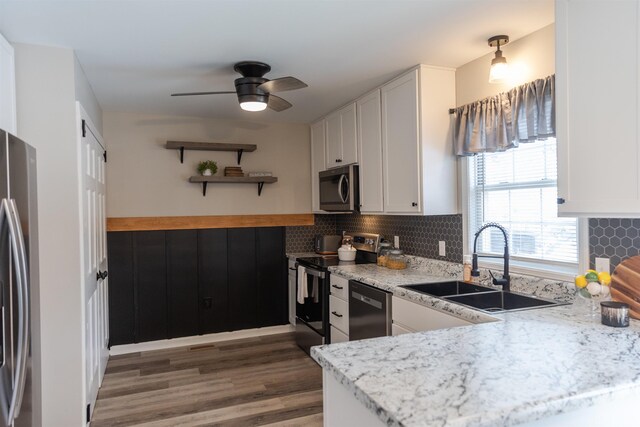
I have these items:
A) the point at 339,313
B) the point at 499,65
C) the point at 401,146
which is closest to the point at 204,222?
the point at 339,313

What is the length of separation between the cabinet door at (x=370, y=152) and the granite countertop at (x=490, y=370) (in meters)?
1.87

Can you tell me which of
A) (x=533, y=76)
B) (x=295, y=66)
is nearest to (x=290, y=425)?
(x=295, y=66)

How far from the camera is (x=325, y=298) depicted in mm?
3723

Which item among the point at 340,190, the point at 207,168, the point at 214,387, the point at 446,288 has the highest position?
the point at 207,168

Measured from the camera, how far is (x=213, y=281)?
4.53 metres

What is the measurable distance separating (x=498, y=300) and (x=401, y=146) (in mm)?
1279

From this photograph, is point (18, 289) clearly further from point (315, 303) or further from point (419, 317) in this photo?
point (315, 303)

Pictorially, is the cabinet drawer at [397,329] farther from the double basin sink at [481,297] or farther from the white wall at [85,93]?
the white wall at [85,93]

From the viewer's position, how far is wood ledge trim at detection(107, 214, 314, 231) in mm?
4234

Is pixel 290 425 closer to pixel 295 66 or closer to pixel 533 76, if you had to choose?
pixel 295 66

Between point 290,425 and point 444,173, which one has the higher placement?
point 444,173

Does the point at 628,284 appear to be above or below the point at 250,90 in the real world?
below

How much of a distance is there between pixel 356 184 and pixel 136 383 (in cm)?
251

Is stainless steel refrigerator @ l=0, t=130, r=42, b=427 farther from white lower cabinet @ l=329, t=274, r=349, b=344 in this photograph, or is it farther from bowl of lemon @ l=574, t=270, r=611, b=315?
bowl of lemon @ l=574, t=270, r=611, b=315
